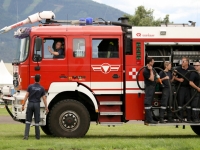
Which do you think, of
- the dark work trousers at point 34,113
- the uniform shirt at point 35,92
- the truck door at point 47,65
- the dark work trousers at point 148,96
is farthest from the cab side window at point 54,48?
the dark work trousers at point 148,96

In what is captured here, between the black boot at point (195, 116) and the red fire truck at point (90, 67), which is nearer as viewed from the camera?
the red fire truck at point (90, 67)

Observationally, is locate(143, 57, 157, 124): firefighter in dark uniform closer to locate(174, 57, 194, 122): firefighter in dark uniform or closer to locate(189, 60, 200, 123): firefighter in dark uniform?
locate(174, 57, 194, 122): firefighter in dark uniform

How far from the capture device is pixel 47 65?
18766mm

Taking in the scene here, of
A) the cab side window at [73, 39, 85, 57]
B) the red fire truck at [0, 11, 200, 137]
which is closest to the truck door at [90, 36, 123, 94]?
the red fire truck at [0, 11, 200, 137]

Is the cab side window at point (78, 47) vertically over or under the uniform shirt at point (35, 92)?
over

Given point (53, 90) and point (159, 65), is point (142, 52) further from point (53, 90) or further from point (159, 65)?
point (53, 90)

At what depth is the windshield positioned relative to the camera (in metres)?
18.9

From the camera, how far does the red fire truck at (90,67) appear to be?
18.7 meters

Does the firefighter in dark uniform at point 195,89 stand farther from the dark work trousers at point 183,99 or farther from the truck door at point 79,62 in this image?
the truck door at point 79,62

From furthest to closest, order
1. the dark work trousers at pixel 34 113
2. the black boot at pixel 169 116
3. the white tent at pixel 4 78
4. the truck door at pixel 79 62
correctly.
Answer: the white tent at pixel 4 78
the black boot at pixel 169 116
the truck door at pixel 79 62
the dark work trousers at pixel 34 113

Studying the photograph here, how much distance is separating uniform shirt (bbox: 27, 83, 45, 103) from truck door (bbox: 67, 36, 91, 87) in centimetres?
109

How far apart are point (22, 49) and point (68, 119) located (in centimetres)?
239

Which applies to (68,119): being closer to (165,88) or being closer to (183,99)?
(165,88)

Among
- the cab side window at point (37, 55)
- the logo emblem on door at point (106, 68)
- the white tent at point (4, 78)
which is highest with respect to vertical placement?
the cab side window at point (37, 55)
